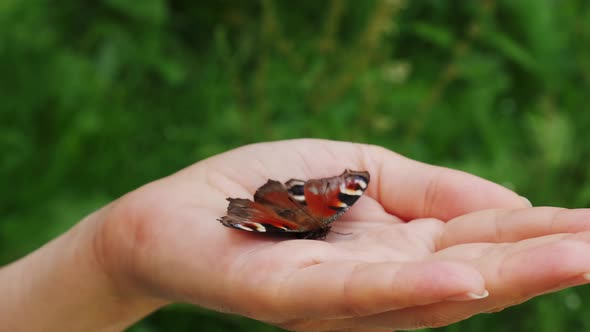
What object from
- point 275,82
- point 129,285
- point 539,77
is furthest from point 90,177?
point 539,77

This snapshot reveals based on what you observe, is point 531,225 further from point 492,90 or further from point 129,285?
point 492,90

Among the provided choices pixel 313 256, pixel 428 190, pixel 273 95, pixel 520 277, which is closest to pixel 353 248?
pixel 313 256

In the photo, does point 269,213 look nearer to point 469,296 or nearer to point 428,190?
point 428,190

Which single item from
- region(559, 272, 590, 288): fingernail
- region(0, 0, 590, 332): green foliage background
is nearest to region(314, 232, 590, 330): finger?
region(559, 272, 590, 288): fingernail

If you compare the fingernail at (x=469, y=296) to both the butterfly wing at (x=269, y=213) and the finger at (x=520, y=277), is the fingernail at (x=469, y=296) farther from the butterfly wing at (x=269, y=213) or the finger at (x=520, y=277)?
the butterfly wing at (x=269, y=213)

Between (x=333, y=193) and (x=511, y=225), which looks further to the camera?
(x=333, y=193)

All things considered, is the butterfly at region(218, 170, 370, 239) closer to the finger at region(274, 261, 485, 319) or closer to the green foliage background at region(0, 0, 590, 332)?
the finger at region(274, 261, 485, 319)

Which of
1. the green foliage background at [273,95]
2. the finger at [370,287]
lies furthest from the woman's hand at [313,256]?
the green foliage background at [273,95]
